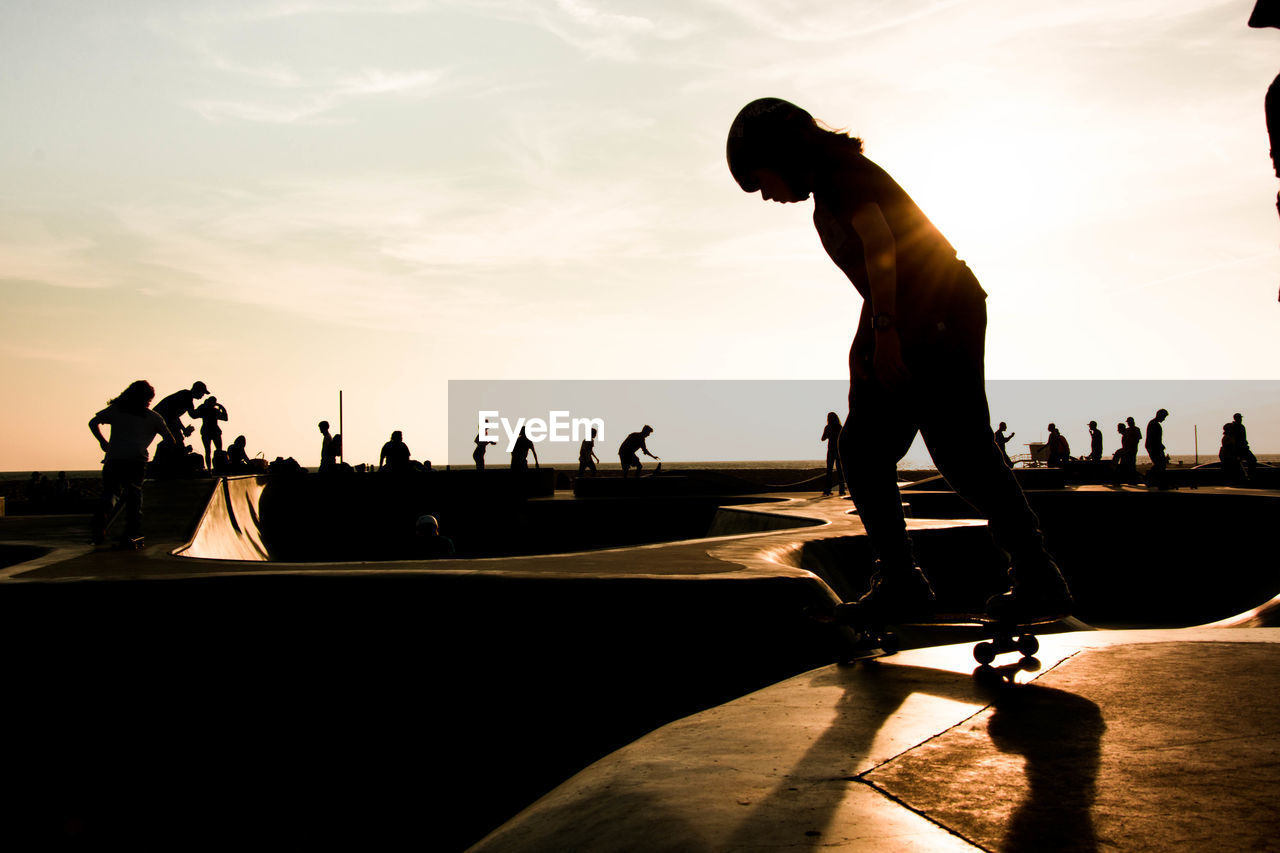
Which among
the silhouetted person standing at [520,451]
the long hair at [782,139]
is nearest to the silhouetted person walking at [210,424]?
the silhouetted person standing at [520,451]

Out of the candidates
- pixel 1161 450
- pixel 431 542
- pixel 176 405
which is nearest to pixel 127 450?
pixel 431 542

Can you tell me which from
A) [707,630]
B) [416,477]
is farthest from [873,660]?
[416,477]

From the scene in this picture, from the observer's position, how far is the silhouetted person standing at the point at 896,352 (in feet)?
9.16

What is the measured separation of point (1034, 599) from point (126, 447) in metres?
7.69

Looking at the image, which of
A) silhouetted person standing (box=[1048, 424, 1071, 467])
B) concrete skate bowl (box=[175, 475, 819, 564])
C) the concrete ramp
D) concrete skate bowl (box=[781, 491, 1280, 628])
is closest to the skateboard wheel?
the concrete ramp

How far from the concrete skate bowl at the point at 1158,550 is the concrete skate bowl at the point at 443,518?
188 inches

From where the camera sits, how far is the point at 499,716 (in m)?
3.74

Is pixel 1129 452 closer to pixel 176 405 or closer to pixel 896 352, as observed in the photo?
pixel 176 405

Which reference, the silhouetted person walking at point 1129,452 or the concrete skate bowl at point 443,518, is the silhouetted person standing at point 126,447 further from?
the silhouetted person walking at point 1129,452

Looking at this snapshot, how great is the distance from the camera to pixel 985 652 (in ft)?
8.83

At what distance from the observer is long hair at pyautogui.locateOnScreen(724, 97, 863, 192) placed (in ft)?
9.98

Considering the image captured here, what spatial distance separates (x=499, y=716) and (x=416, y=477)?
13606 mm

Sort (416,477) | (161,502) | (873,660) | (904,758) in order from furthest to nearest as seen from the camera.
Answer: (416,477) → (161,502) → (873,660) → (904,758)

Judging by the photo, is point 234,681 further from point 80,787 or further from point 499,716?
point 499,716
